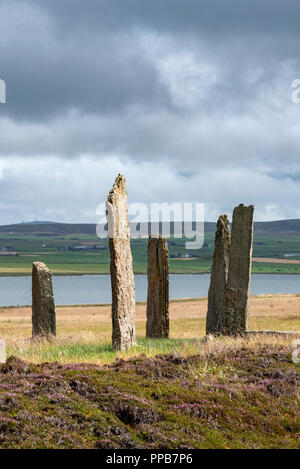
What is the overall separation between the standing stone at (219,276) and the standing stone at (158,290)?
1839 millimetres

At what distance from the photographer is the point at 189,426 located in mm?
8461

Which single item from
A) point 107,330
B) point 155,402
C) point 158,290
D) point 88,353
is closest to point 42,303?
point 158,290

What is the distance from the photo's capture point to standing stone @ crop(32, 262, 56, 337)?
23328mm

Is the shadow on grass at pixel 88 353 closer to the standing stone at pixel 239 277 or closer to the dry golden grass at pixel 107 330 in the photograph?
the dry golden grass at pixel 107 330

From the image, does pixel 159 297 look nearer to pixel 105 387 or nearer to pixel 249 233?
pixel 249 233

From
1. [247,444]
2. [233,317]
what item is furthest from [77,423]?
[233,317]

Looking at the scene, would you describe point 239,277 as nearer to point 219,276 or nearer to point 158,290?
point 219,276

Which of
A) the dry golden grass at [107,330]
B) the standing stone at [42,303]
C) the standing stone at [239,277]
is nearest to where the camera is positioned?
the dry golden grass at [107,330]

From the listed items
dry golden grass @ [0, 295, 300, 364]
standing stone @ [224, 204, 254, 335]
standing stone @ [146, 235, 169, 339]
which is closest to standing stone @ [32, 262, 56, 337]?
dry golden grass @ [0, 295, 300, 364]

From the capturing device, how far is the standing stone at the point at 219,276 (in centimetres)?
2184

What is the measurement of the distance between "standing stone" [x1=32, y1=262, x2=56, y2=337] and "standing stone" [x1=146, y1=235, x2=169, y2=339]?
4124mm

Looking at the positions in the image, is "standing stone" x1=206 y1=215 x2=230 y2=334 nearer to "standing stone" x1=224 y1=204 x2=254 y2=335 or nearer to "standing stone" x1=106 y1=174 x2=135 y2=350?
"standing stone" x1=224 y1=204 x2=254 y2=335

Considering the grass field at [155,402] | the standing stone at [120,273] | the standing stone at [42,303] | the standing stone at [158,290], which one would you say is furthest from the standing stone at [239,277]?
the standing stone at [42,303]

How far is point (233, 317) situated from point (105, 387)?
36.0 ft
